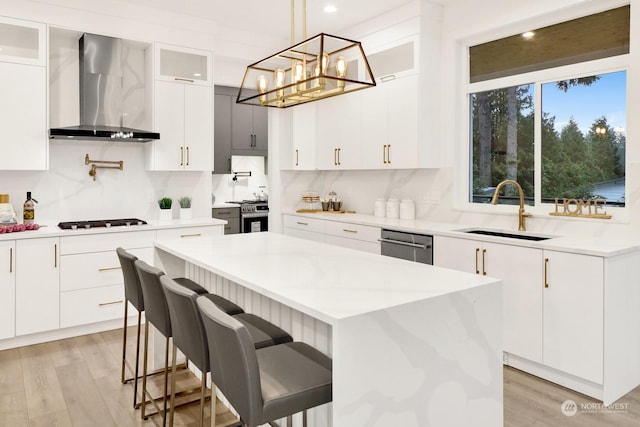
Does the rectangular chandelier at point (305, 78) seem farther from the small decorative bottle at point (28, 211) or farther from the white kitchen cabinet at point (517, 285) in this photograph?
the small decorative bottle at point (28, 211)

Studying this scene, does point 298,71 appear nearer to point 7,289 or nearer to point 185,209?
point 185,209

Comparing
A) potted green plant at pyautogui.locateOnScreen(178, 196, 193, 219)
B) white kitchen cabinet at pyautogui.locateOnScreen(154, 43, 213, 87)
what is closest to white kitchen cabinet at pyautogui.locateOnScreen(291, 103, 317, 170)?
white kitchen cabinet at pyautogui.locateOnScreen(154, 43, 213, 87)

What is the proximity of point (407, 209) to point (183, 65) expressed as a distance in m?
2.59

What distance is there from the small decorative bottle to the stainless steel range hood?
0.68 metres

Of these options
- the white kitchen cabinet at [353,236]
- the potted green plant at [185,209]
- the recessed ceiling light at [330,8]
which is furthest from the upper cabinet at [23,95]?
the white kitchen cabinet at [353,236]

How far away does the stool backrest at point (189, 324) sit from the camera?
1.92 meters

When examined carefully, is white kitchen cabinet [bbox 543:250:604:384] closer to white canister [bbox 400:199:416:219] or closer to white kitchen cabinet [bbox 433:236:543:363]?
white kitchen cabinet [bbox 433:236:543:363]

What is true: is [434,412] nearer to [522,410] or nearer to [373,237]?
[522,410]

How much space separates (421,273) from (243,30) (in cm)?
392

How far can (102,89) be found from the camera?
4297 mm

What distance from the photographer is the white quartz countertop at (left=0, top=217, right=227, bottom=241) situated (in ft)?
12.1

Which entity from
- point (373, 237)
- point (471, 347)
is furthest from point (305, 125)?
point (471, 347)

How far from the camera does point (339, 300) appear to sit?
1.70 metres

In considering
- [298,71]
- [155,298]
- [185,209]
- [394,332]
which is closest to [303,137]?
[185,209]
